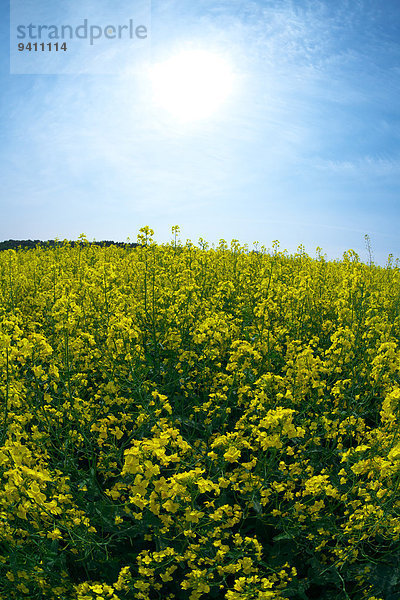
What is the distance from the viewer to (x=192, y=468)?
105 inches

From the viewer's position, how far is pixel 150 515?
2.38 metres

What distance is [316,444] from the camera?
2.88 metres

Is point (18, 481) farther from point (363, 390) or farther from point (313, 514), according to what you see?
point (363, 390)

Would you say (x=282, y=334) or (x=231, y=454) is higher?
(x=282, y=334)

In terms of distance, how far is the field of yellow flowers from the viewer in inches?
84.0

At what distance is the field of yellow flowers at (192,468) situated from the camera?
7.00ft

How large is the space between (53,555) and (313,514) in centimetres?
150

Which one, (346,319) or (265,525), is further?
(346,319)

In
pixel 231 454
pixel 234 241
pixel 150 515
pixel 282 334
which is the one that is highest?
pixel 234 241

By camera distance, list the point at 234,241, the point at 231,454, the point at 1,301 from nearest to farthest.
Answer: the point at 231,454
the point at 1,301
the point at 234,241

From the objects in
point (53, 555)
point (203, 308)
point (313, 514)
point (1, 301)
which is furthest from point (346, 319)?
point (1, 301)

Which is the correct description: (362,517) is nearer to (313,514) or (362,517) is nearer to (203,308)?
(313,514)

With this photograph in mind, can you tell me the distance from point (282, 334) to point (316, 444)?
4.52 feet

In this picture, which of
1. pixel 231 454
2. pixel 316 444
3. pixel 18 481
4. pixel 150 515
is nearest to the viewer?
pixel 18 481
